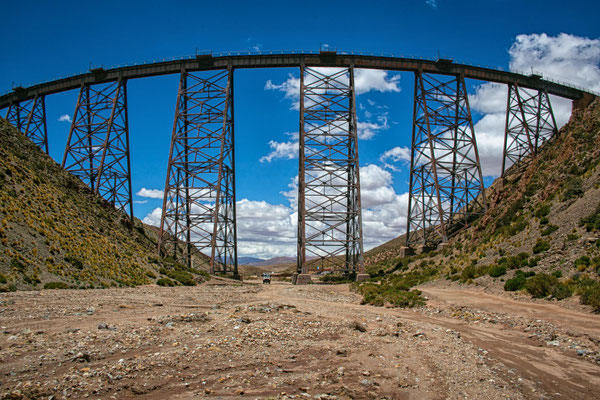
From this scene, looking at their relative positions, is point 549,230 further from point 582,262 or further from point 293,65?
point 293,65

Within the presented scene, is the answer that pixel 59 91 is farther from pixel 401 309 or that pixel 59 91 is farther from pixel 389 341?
pixel 389 341

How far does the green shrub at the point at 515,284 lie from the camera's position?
13.6 meters

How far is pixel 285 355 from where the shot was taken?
6.20m

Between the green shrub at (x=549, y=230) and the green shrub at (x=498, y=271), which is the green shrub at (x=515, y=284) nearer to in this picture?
the green shrub at (x=498, y=271)

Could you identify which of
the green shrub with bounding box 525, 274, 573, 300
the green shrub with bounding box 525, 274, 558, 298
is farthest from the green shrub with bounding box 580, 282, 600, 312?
the green shrub with bounding box 525, 274, 558, 298

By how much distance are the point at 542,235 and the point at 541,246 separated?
4.92 feet

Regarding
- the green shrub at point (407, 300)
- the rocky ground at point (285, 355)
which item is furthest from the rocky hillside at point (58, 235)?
the green shrub at point (407, 300)

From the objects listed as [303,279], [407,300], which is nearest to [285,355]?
[407,300]

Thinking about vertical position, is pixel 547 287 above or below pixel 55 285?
above

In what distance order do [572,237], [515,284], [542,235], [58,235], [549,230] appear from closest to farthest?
[515,284], [572,237], [549,230], [542,235], [58,235]

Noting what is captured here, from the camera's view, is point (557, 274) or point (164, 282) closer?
point (557, 274)

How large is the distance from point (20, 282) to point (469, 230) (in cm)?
2644

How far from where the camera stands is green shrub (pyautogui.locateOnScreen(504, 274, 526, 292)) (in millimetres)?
13609

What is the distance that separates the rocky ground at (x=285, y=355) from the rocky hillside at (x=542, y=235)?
13.2 ft
